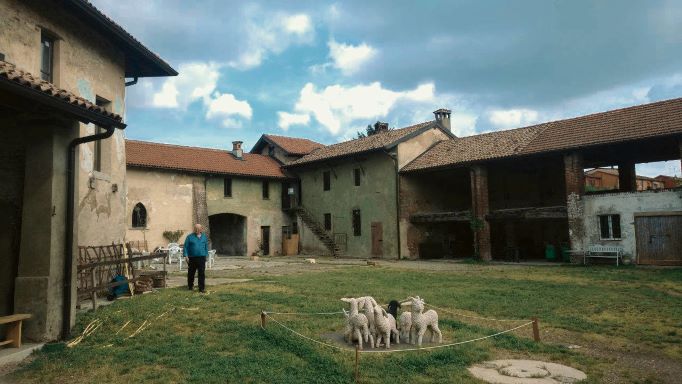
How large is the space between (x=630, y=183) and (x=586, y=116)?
3.97 meters

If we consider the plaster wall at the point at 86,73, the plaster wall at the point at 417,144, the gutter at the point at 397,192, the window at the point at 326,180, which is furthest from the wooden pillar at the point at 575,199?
the plaster wall at the point at 86,73

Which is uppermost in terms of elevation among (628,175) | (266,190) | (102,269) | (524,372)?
(266,190)

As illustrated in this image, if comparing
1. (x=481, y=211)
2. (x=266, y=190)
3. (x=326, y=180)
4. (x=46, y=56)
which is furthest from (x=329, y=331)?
(x=266, y=190)

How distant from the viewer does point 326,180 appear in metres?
32.0

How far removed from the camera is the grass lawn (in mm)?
5488

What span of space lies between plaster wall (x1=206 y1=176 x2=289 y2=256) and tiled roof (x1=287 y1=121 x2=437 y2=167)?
2.94 meters

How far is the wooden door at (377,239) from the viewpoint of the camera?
27577mm

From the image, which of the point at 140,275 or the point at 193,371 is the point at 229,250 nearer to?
the point at 140,275

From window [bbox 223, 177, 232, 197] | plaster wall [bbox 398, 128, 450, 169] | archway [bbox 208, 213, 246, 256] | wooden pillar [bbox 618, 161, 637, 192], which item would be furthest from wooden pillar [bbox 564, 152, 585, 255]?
window [bbox 223, 177, 232, 197]

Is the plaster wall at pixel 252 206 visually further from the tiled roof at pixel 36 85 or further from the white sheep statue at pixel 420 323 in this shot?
the white sheep statue at pixel 420 323

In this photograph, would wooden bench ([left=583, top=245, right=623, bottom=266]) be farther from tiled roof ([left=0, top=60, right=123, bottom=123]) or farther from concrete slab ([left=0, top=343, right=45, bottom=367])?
concrete slab ([left=0, top=343, right=45, bottom=367])

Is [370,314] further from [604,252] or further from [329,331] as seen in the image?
[604,252]

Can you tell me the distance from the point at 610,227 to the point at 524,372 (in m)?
16.7

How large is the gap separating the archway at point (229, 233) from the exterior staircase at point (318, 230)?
3.92 m
